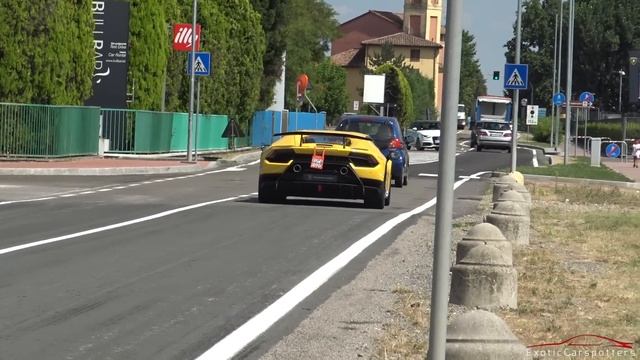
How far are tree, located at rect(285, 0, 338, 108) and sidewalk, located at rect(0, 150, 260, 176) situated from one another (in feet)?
136

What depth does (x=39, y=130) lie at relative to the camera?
111 feet

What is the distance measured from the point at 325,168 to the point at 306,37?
75.1 metres

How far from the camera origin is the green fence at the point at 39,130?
33.2 meters

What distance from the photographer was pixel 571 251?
15.7 metres

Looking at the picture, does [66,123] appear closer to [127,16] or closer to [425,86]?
[127,16]

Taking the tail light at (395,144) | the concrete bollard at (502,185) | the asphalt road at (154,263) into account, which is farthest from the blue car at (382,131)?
the concrete bollard at (502,185)

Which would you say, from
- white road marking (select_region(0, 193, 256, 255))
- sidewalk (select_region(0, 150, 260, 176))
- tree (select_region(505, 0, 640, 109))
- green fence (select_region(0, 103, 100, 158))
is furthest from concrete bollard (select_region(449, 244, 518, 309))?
tree (select_region(505, 0, 640, 109))

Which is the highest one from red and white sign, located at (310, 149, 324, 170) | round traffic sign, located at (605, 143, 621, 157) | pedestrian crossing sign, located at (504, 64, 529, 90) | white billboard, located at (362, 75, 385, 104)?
white billboard, located at (362, 75, 385, 104)

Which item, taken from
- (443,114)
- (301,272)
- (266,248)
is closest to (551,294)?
(301,272)

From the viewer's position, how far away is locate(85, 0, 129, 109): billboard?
3969 cm

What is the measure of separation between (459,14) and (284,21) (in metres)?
58.4

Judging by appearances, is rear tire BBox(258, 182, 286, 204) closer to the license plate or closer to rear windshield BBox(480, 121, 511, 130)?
the license plate

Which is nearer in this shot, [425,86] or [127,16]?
[127,16]

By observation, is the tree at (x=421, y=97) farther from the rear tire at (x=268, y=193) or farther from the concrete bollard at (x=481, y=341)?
the concrete bollard at (x=481, y=341)
